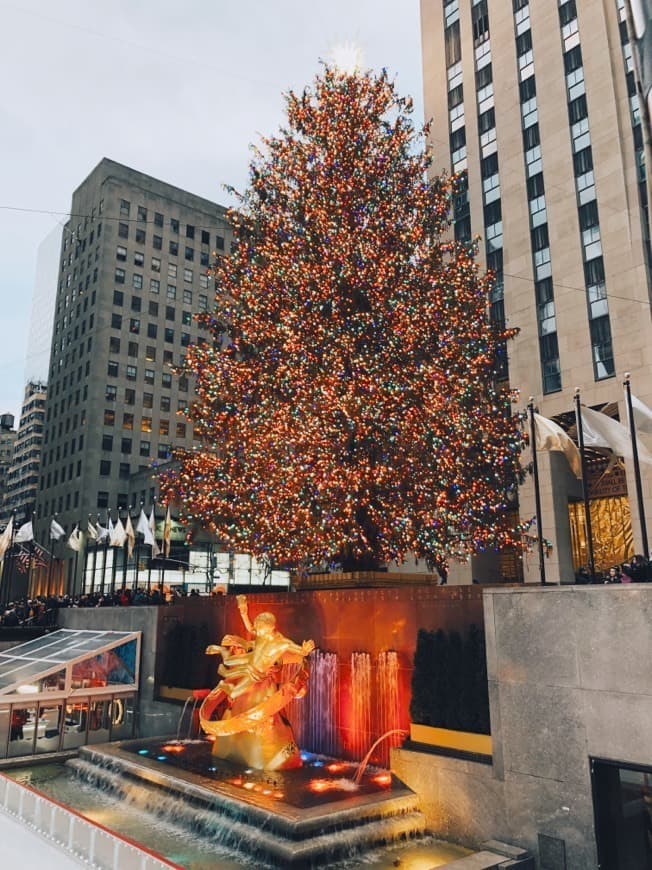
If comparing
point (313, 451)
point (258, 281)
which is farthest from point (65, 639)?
point (258, 281)

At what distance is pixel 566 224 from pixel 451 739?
1207 inches

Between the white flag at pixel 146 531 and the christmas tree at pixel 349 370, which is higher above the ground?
the christmas tree at pixel 349 370

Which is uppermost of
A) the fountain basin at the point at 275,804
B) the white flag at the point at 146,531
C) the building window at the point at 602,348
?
the building window at the point at 602,348

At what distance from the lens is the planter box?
39.2 feet

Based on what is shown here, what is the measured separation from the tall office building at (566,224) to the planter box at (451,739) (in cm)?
2189

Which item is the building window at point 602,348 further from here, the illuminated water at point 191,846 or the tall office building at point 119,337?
the tall office building at point 119,337

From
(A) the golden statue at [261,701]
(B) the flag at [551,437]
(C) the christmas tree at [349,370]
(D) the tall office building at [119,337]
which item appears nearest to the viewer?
(A) the golden statue at [261,701]

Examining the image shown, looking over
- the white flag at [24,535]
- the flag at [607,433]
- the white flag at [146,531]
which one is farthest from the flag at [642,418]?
the white flag at [24,535]

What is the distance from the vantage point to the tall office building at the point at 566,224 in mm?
33375

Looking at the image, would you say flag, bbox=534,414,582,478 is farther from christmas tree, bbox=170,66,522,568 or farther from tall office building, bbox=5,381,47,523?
tall office building, bbox=5,381,47,523

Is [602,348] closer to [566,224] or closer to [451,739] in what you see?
[566,224]

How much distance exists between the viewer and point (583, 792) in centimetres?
986

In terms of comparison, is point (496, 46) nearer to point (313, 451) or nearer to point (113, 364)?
point (313, 451)

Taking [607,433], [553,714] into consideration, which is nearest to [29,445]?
[607,433]
